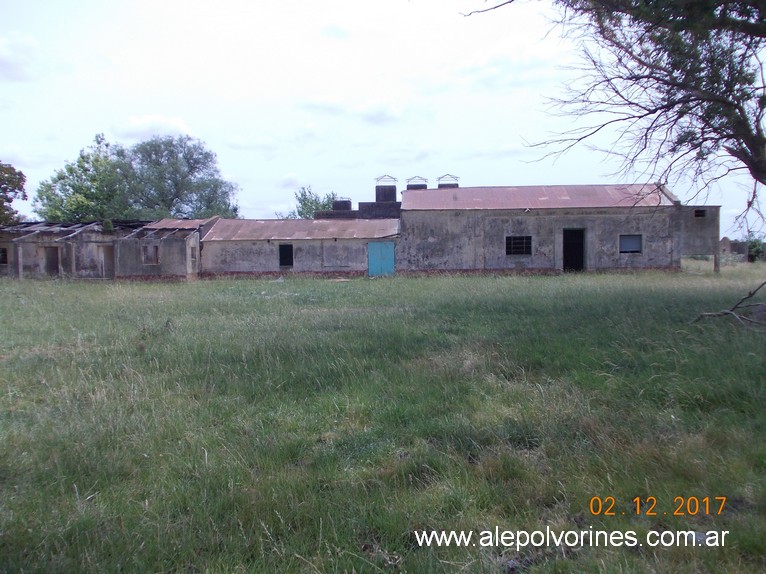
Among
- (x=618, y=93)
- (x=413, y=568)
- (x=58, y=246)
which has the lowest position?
(x=413, y=568)

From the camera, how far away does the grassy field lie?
2947mm

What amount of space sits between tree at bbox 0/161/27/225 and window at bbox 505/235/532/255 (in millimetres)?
29458

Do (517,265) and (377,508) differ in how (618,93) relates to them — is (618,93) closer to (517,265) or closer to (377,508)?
(377,508)

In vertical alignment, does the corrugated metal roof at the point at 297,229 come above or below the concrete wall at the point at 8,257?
above

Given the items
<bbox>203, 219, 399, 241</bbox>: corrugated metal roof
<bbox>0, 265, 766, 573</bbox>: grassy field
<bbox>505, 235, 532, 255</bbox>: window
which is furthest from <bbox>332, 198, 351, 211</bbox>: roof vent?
<bbox>0, 265, 766, 573</bbox>: grassy field

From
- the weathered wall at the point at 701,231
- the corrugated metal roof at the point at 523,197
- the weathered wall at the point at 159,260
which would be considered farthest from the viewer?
the weathered wall at the point at 701,231

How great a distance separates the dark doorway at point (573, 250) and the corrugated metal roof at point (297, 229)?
931cm

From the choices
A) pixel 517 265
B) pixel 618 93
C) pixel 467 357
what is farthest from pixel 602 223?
pixel 467 357

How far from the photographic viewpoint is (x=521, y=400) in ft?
17.0

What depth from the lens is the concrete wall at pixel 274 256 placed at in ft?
99.0

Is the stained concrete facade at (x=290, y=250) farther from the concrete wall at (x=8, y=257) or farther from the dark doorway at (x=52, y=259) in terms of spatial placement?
the concrete wall at (x=8, y=257)

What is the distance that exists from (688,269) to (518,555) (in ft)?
99.4

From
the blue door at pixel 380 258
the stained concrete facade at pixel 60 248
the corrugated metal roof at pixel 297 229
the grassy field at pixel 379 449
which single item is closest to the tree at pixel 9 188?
the stained concrete facade at pixel 60 248

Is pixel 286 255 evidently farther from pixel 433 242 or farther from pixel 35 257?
pixel 35 257
